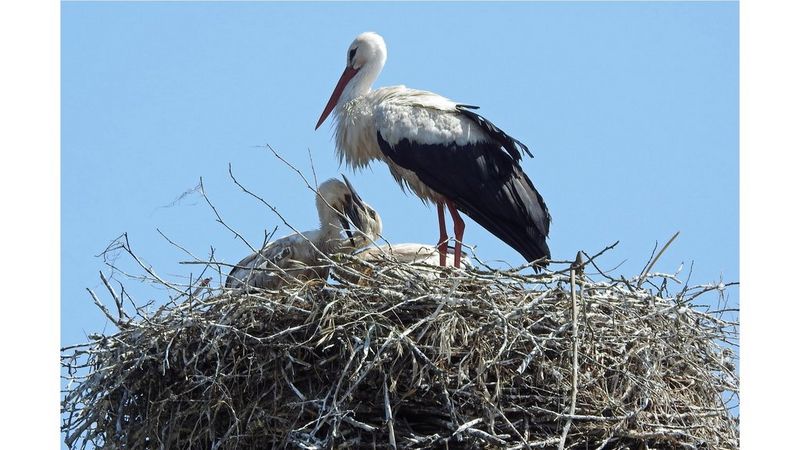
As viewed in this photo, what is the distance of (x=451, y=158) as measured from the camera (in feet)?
23.5

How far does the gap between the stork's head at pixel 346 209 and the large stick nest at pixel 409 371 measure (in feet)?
Result: 3.83

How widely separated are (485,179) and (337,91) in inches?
44.3

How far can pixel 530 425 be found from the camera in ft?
17.8

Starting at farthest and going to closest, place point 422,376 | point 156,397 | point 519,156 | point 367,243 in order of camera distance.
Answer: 1. point 519,156
2. point 367,243
3. point 156,397
4. point 422,376

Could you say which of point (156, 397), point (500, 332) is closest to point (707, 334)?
point (500, 332)

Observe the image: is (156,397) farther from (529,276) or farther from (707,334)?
(707,334)

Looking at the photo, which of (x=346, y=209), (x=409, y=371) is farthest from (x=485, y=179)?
(x=409, y=371)

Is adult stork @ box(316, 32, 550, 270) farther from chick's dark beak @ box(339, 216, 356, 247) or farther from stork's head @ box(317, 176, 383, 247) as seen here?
chick's dark beak @ box(339, 216, 356, 247)

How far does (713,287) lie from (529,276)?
33.8 inches

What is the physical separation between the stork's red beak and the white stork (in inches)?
29.0

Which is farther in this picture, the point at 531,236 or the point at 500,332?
the point at 531,236

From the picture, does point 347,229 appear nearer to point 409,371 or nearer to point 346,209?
point 346,209

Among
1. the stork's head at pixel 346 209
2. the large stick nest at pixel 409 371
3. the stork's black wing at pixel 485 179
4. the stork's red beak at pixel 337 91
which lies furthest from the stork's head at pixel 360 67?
the large stick nest at pixel 409 371

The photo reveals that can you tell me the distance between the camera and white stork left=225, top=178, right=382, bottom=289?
21.6 feet
